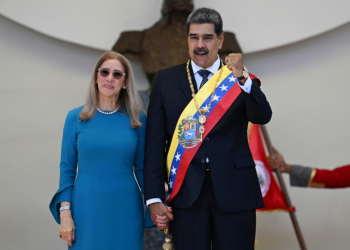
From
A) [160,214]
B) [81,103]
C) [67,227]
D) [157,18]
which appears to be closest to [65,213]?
[67,227]

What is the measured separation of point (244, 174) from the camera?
2.35 m

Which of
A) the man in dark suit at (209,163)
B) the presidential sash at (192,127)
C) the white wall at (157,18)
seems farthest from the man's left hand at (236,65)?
the white wall at (157,18)

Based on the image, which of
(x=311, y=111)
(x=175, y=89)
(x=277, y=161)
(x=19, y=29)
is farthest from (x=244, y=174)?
(x=19, y=29)

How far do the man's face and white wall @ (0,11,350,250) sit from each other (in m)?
2.00

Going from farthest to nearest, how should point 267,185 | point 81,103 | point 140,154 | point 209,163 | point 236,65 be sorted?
point 81,103
point 267,185
point 140,154
point 209,163
point 236,65

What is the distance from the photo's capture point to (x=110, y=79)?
2.51 metres

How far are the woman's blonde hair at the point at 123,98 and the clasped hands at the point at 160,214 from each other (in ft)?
1.25

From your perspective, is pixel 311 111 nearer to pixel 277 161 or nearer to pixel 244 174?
pixel 277 161

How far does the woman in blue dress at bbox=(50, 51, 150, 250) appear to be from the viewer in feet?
7.82

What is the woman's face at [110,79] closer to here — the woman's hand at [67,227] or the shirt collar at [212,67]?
the shirt collar at [212,67]

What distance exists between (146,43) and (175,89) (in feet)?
5.75

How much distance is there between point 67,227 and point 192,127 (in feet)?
2.22

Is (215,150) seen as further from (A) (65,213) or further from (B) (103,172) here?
(A) (65,213)

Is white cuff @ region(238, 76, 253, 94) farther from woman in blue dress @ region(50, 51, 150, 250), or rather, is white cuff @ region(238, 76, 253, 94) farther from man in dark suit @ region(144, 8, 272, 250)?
woman in blue dress @ region(50, 51, 150, 250)
